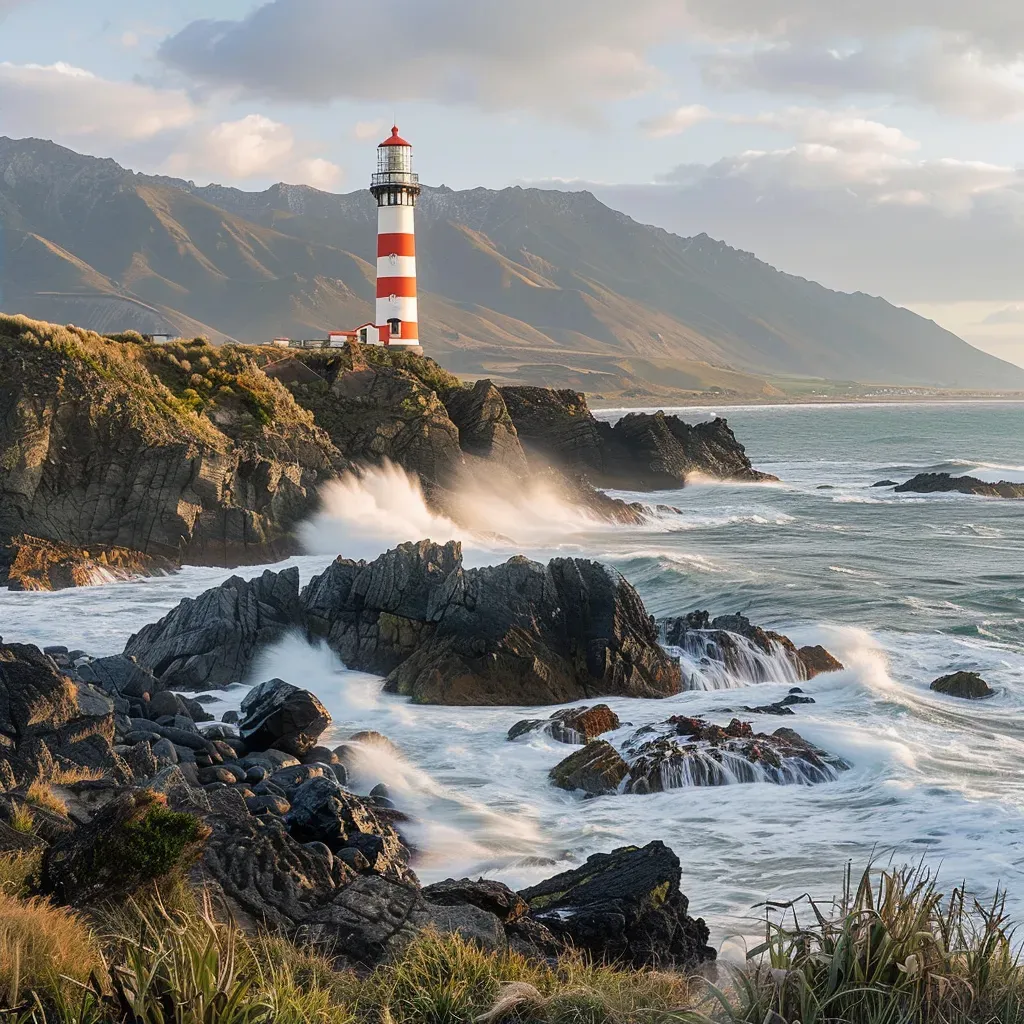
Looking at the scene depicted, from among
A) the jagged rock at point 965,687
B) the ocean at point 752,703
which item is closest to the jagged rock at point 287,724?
the ocean at point 752,703

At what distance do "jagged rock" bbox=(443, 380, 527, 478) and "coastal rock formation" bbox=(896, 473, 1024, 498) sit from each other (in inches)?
907

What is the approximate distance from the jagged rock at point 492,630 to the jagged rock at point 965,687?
4.60 m

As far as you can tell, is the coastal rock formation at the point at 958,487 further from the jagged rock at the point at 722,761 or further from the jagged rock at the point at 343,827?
the jagged rock at the point at 343,827

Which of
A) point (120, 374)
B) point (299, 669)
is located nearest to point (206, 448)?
point (120, 374)

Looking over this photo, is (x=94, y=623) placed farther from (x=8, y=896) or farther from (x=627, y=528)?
(x=627, y=528)

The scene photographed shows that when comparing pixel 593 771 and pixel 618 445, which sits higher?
pixel 618 445

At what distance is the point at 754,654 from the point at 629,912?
12866mm

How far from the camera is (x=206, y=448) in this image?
3375 centimetres

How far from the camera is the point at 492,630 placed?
2056cm

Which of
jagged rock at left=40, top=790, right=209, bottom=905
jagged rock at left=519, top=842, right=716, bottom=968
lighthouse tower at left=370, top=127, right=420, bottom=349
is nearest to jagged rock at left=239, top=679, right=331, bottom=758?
jagged rock at left=519, top=842, right=716, bottom=968

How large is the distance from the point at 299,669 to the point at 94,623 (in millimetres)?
5733

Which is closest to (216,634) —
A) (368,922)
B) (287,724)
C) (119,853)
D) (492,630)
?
(492,630)

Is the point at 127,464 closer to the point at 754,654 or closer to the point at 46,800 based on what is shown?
the point at 754,654

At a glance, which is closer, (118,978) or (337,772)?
(118,978)
